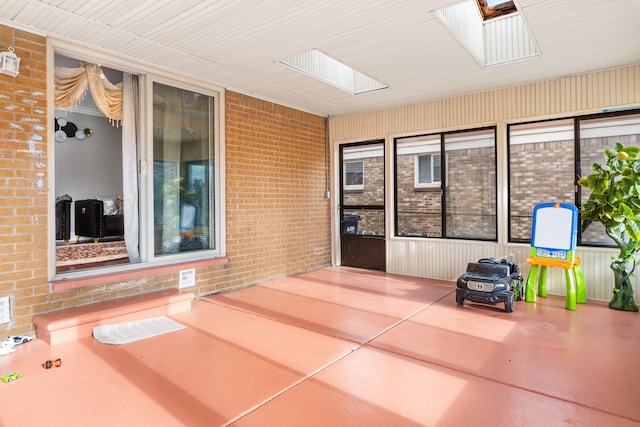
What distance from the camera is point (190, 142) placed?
5.09 m

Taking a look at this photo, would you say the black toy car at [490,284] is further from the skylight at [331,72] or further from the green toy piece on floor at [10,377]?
the green toy piece on floor at [10,377]

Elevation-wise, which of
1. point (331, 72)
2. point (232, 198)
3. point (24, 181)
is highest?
point (331, 72)

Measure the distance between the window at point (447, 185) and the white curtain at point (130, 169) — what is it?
4.24 meters

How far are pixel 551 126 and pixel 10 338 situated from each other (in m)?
6.80

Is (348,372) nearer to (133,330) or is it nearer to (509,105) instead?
(133,330)

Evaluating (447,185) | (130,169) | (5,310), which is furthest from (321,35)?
(5,310)

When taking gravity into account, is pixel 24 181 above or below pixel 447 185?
below

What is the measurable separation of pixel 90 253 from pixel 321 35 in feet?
15.3

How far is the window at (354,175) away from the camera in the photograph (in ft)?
23.8

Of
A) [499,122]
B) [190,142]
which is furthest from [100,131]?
[499,122]

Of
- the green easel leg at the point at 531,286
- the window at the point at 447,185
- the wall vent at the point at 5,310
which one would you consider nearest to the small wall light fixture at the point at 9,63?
the wall vent at the point at 5,310

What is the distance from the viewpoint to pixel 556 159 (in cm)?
563

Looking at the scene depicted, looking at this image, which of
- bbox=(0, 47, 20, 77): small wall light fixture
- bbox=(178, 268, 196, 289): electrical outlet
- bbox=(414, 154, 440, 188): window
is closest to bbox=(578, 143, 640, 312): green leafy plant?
bbox=(414, 154, 440, 188): window

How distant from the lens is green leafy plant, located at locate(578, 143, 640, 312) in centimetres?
418
